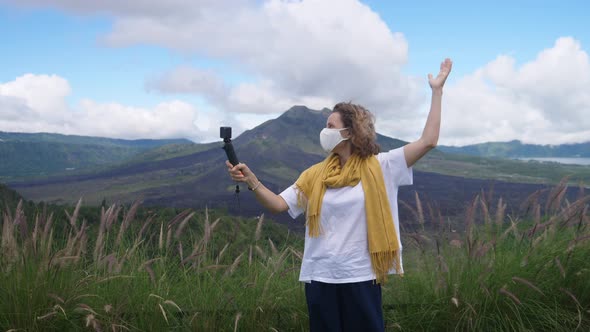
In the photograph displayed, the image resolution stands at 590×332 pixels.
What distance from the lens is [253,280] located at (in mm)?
4117

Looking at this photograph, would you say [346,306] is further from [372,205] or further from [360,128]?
[360,128]

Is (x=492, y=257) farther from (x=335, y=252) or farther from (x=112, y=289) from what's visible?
(x=112, y=289)

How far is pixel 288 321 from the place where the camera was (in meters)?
4.09

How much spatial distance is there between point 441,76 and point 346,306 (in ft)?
5.58

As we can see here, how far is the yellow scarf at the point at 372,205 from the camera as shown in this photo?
10.8 ft

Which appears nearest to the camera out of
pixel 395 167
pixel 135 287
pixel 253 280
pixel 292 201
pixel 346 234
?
pixel 346 234

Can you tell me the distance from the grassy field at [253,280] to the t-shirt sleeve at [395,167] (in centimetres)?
101

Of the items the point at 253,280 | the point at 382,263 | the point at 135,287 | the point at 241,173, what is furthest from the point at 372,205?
the point at 135,287

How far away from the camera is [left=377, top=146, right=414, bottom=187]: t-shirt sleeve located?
3.37 meters

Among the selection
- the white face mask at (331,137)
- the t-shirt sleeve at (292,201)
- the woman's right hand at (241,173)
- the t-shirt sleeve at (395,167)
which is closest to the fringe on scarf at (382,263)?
the t-shirt sleeve at (395,167)

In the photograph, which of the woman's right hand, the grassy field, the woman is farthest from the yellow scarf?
the grassy field

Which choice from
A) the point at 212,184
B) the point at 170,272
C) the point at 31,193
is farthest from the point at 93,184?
the point at 170,272

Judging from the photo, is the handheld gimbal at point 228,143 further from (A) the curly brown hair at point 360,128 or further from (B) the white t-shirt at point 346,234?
(A) the curly brown hair at point 360,128

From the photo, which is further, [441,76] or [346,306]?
[441,76]
